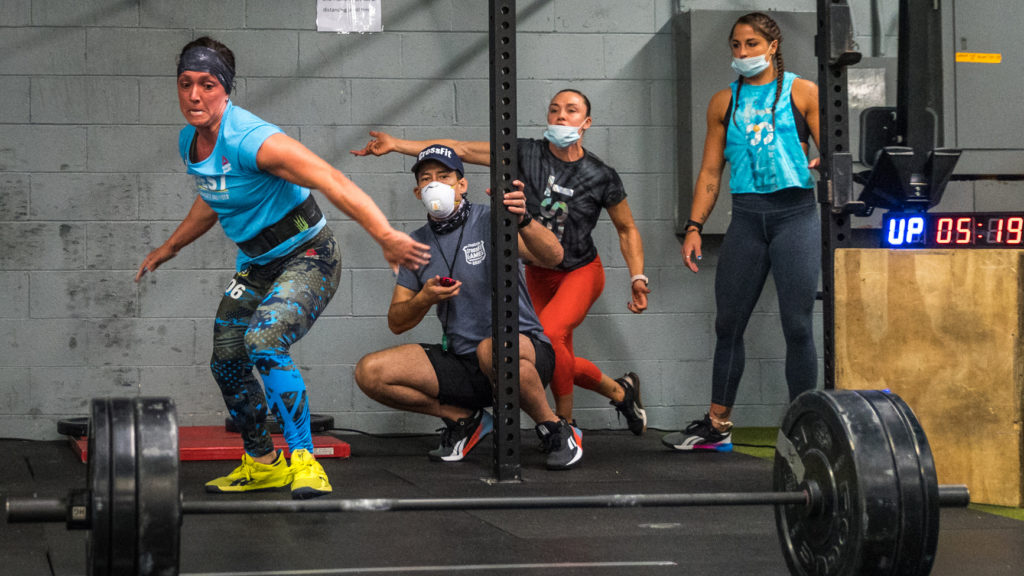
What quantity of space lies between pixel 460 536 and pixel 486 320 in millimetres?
1281

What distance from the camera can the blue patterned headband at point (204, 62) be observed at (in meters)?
3.02

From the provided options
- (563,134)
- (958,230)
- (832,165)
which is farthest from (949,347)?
(563,134)

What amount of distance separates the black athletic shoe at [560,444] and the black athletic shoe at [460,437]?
0.28m

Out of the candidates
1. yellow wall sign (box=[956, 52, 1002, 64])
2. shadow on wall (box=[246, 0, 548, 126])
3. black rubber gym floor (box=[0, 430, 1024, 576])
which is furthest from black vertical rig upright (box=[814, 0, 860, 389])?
shadow on wall (box=[246, 0, 548, 126])

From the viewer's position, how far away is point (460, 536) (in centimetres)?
269

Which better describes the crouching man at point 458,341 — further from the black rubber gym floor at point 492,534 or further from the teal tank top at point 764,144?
the teal tank top at point 764,144

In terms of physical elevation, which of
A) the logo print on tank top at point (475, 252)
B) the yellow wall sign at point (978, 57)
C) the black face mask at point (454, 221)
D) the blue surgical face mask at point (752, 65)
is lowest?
the logo print on tank top at point (475, 252)

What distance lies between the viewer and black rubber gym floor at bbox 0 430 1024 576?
7.76ft

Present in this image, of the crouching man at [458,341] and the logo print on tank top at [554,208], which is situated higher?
the logo print on tank top at [554,208]

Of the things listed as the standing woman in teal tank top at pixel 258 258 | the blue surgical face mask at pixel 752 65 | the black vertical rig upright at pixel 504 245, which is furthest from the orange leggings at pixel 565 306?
the standing woman in teal tank top at pixel 258 258

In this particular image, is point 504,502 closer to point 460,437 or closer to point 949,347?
point 949,347

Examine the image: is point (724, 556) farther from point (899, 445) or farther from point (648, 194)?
point (648, 194)

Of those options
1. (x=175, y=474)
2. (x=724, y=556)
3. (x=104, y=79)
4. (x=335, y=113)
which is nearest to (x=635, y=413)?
(x=335, y=113)

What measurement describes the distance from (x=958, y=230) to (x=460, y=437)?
5.82 ft
